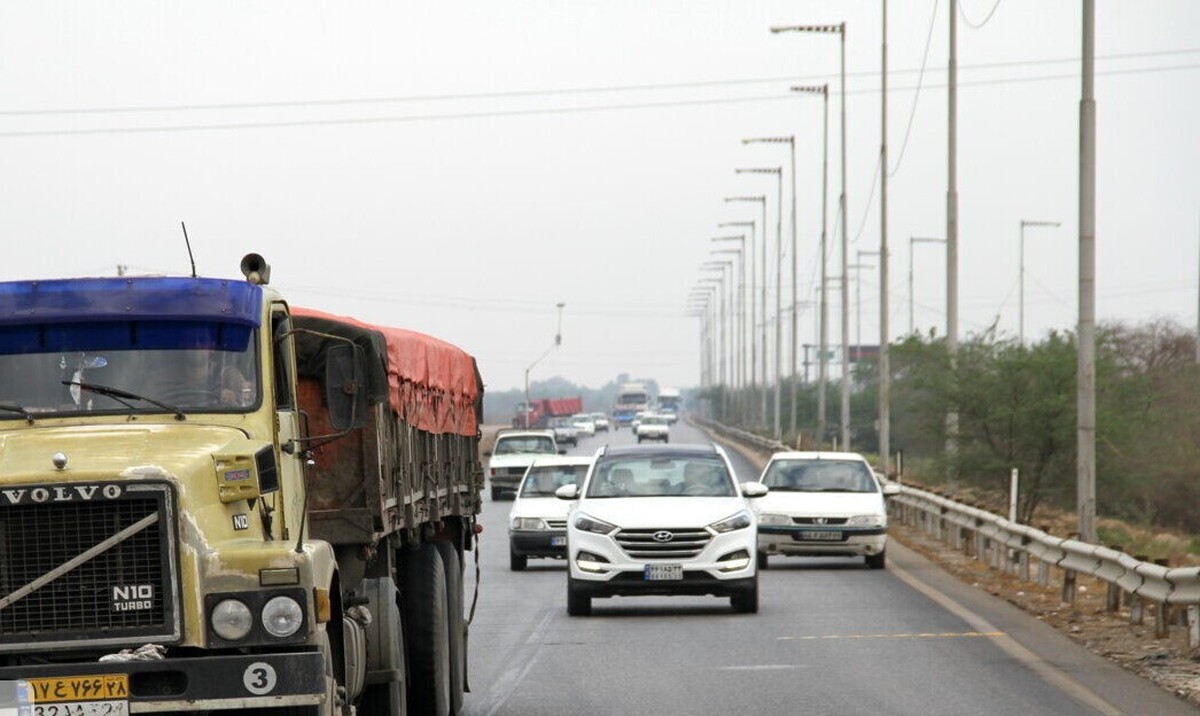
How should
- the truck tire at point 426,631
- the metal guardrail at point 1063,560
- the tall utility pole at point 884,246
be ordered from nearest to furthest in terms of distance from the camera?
the truck tire at point 426,631, the metal guardrail at point 1063,560, the tall utility pole at point 884,246

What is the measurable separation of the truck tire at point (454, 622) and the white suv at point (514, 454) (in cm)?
3742

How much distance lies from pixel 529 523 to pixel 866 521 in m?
4.57

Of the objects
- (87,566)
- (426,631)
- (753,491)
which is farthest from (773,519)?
(87,566)

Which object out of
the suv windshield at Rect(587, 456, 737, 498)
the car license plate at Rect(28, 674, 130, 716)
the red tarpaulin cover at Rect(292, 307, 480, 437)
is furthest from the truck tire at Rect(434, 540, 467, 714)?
the suv windshield at Rect(587, 456, 737, 498)

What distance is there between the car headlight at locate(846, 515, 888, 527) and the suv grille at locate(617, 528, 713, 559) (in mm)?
8043

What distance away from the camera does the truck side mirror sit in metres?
9.49

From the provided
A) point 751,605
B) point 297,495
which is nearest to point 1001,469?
point 751,605

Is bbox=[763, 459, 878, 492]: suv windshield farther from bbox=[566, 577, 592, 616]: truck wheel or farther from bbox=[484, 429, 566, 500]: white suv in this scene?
bbox=[484, 429, 566, 500]: white suv

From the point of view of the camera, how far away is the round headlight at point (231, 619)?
8633 millimetres

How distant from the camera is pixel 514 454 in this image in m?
53.8

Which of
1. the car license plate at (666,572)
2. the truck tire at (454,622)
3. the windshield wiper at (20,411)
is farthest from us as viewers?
the car license plate at (666,572)

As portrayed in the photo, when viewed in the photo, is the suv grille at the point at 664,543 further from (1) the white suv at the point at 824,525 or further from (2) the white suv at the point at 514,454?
(2) the white suv at the point at 514,454

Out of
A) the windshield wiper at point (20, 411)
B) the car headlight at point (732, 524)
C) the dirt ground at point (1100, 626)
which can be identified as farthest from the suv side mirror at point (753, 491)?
the windshield wiper at point (20, 411)

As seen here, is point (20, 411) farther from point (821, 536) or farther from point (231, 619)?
point (821, 536)
